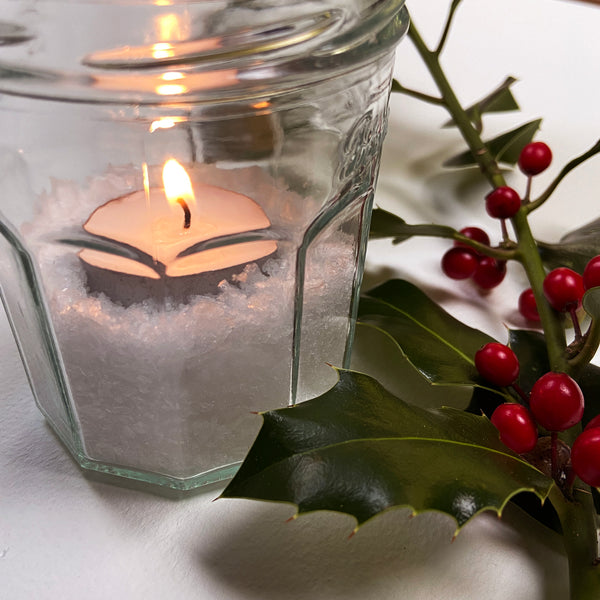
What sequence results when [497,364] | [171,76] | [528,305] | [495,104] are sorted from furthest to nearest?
[495,104] → [528,305] → [497,364] → [171,76]

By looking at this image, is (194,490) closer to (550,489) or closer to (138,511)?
(138,511)

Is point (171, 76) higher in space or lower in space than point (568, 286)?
higher

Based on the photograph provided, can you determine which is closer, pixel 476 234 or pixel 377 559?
pixel 377 559

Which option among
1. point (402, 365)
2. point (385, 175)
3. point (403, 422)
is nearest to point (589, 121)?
point (385, 175)

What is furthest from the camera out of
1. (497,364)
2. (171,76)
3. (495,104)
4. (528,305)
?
(495,104)

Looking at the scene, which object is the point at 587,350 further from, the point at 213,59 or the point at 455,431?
the point at 213,59

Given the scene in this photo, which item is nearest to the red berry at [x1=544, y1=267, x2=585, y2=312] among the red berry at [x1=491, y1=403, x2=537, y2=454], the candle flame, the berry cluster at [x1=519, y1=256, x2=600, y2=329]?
the berry cluster at [x1=519, y1=256, x2=600, y2=329]

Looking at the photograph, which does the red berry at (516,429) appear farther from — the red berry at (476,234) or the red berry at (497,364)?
the red berry at (476,234)

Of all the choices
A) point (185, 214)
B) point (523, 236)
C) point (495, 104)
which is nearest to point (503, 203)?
point (523, 236)
